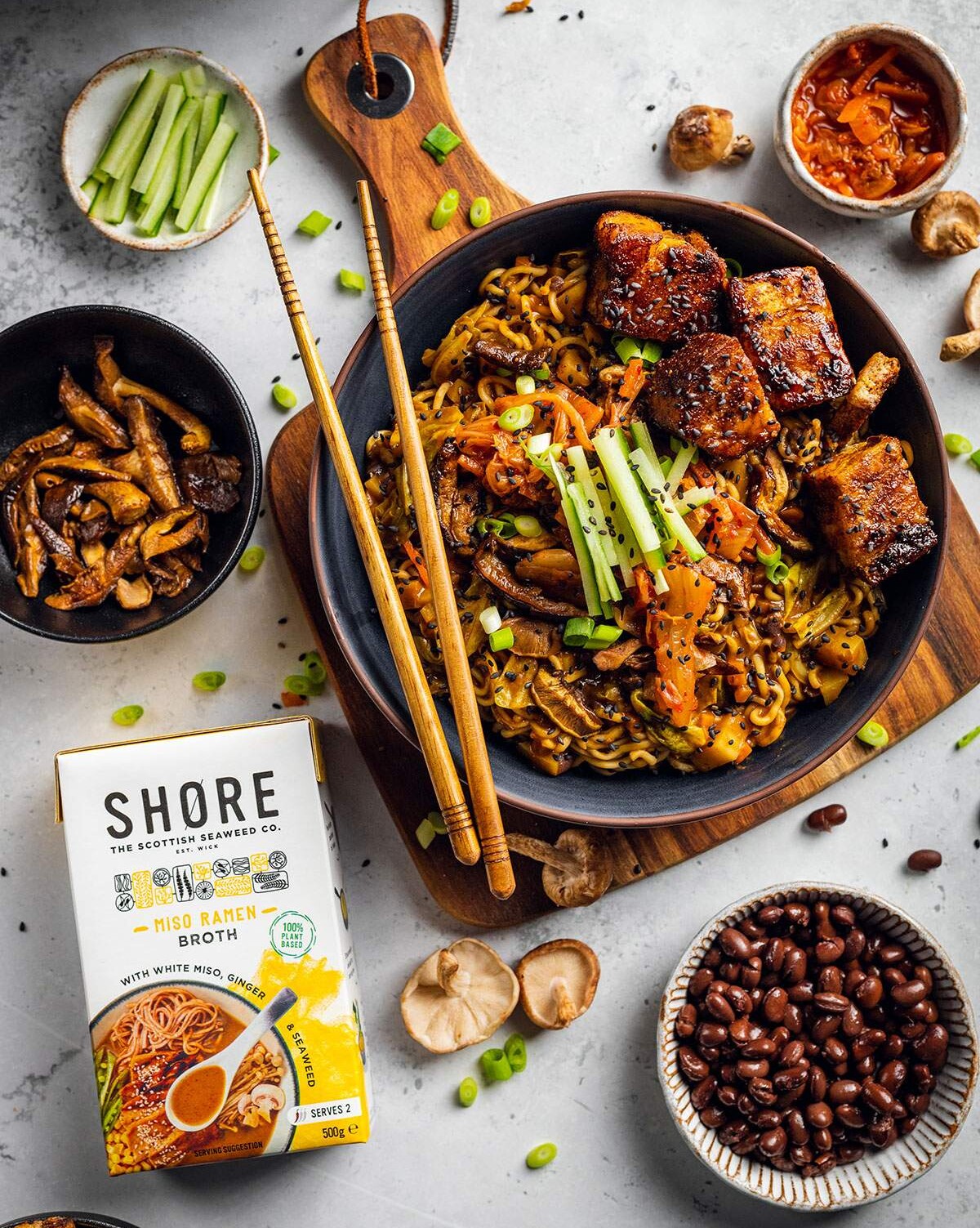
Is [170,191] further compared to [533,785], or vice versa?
[170,191]

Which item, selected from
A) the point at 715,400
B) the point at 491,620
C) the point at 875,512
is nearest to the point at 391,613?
the point at 491,620

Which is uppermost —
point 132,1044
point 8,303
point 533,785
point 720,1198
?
point 8,303

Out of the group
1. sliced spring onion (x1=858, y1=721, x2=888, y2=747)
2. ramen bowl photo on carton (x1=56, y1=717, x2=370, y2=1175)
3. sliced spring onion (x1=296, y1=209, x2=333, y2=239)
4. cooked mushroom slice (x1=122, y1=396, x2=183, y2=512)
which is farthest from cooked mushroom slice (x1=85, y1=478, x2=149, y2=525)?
sliced spring onion (x1=858, y1=721, x2=888, y2=747)

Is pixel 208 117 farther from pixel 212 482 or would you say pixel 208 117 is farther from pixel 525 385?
pixel 525 385

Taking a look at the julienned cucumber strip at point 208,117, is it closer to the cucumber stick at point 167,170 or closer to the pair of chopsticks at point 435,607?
the cucumber stick at point 167,170

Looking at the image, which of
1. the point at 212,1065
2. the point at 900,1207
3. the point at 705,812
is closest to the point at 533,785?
the point at 705,812

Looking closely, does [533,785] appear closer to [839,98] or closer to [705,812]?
[705,812]
